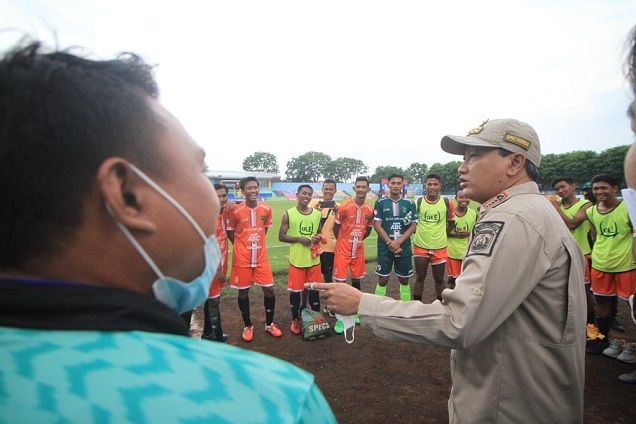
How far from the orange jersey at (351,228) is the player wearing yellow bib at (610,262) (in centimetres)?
383

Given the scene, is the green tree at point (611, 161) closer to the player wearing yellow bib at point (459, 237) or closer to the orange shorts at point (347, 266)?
the player wearing yellow bib at point (459, 237)

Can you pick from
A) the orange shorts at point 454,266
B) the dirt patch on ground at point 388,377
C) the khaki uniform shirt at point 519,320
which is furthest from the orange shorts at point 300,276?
the khaki uniform shirt at point 519,320

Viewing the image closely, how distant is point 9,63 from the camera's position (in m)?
0.69

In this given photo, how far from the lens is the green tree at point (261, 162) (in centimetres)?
10328

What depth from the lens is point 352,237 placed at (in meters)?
6.89

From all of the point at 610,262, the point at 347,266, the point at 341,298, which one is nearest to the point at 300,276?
the point at 347,266

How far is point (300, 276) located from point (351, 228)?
4.96ft

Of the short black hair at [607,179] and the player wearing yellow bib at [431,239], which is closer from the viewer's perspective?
the short black hair at [607,179]

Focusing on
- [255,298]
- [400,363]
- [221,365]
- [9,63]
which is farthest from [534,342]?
[255,298]

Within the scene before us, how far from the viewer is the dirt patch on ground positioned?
11.7 feet

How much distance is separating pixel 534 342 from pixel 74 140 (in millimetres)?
2078

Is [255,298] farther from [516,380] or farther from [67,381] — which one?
[67,381]

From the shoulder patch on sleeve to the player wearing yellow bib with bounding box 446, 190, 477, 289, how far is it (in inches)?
226

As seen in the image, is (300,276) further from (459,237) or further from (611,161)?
(611,161)
